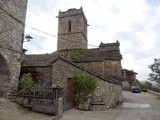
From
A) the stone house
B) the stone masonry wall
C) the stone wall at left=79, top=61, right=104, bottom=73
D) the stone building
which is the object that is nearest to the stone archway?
the stone building

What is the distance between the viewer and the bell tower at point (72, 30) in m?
24.9

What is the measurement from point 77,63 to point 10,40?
859cm

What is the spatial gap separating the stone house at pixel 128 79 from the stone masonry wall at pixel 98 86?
19.0 metres

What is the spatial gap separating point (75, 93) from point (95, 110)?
5.89ft

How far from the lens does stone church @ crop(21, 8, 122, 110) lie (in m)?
11.8

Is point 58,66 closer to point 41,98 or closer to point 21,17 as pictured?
point 41,98

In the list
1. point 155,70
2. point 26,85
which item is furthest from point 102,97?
point 155,70

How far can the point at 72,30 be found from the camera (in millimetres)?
25266

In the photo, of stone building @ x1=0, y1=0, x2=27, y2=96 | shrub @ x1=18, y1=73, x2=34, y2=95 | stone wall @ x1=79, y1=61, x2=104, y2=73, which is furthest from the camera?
stone wall @ x1=79, y1=61, x2=104, y2=73

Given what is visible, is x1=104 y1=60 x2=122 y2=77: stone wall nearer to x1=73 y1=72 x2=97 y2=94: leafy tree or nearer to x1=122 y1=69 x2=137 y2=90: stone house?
x1=73 y1=72 x2=97 y2=94: leafy tree

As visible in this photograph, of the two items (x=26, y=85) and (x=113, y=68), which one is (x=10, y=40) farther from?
(x=113, y=68)

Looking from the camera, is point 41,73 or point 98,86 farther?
point 41,73

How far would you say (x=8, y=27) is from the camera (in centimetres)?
1051

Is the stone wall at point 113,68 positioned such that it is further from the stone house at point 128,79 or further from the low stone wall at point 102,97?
the stone house at point 128,79
